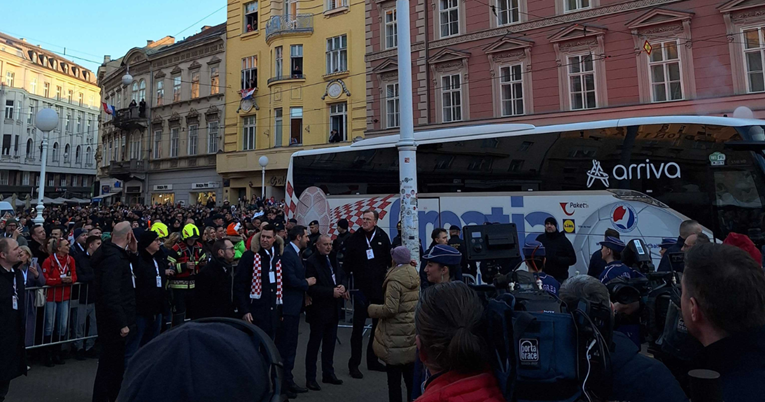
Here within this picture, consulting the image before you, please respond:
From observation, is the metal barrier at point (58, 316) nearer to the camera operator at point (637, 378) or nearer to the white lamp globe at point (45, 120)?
the white lamp globe at point (45, 120)

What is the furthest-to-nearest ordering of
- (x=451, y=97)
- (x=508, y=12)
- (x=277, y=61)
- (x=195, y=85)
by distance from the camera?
1. (x=195, y=85)
2. (x=277, y=61)
3. (x=451, y=97)
4. (x=508, y=12)

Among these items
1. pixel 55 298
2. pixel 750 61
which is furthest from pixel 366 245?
pixel 750 61

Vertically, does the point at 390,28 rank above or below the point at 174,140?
above

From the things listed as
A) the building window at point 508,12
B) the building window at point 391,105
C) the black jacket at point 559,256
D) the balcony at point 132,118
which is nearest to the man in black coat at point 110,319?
the black jacket at point 559,256

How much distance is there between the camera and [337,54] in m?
27.6

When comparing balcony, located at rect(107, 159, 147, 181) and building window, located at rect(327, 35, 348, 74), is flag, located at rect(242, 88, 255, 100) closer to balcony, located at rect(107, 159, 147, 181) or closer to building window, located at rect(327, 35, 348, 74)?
building window, located at rect(327, 35, 348, 74)

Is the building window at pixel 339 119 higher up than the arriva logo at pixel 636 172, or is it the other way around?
the building window at pixel 339 119

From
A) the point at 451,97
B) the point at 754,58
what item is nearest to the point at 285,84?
the point at 451,97

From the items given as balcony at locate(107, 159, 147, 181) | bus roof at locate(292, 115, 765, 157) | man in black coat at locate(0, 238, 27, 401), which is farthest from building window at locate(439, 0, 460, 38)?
balcony at locate(107, 159, 147, 181)

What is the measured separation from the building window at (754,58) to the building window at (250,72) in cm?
2531

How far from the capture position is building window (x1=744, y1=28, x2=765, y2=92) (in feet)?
53.6

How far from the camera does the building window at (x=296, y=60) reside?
2872cm

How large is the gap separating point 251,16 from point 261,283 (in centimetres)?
2961

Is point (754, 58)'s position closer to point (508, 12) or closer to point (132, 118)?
point (508, 12)
